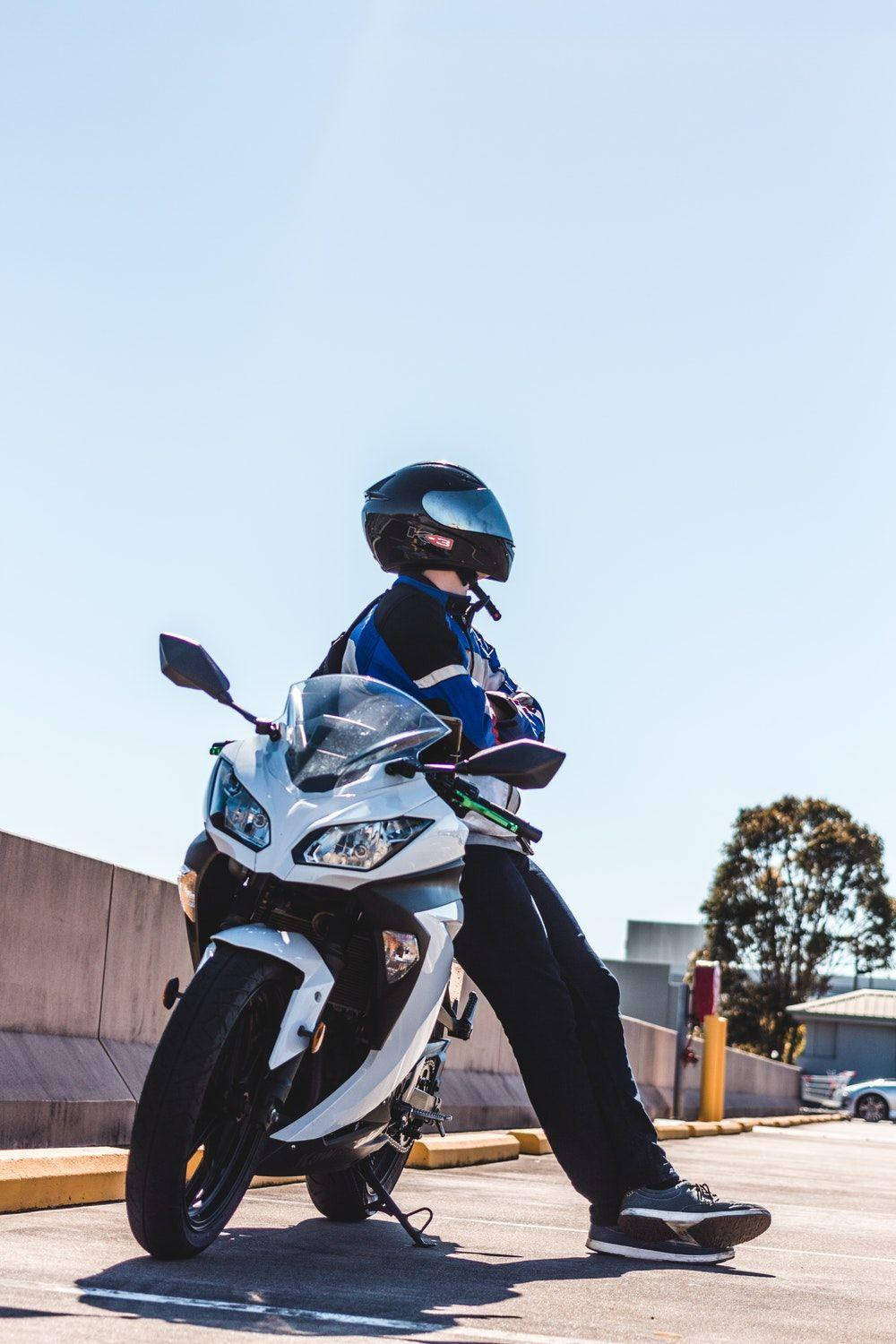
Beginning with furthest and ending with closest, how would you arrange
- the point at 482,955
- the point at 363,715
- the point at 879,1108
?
the point at 879,1108
the point at 482,955
the point at 363,715

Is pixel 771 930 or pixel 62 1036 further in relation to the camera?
pixel 771 930

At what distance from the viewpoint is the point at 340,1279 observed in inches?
152

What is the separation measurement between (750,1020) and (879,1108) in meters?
8.98

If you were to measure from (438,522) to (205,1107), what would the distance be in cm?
182

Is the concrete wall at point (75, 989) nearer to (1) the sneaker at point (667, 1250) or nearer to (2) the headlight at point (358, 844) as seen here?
(1) the sneaker at point (667, 1250)

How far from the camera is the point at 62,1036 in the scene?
5.98m

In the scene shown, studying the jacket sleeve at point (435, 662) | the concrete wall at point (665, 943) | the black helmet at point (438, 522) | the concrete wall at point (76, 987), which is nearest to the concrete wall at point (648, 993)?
the concrete wall at point (76, 987)

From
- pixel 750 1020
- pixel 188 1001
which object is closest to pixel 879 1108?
pixel 750 1020

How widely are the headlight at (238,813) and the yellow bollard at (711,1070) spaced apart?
17.7 metres

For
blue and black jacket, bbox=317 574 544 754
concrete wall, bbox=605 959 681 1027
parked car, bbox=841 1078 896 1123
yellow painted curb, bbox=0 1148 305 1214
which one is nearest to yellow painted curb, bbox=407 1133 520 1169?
yellow painted curb, bbox=0 1148 305 1214

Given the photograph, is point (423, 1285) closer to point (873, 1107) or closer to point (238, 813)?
point (238, 813)

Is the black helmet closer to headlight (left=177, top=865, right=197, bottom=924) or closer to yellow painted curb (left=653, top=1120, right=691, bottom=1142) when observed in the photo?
headlight (left=177, top=865, right=197, bottom=924)

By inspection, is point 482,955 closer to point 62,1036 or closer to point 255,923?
point 255,923

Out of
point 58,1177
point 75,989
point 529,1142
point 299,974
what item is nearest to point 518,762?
point 299,974
